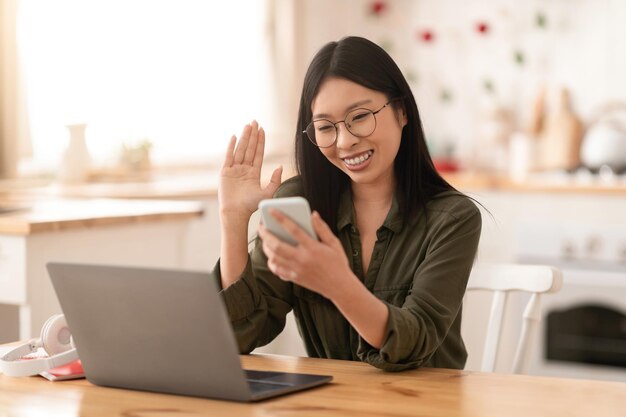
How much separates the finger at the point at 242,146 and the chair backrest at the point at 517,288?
1.72 ft

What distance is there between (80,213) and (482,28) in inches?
96.3

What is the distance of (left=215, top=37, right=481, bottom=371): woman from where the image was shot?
1.64 metres

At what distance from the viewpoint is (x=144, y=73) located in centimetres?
411

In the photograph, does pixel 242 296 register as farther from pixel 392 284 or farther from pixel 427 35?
pixel 427 35

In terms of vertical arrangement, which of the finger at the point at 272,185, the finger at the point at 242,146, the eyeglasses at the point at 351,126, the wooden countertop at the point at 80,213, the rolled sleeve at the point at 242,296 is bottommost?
the rolled sleeve at the point at 242,296

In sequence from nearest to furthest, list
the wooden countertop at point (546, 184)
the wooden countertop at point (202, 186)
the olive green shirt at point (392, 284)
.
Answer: the olive green shirt at point (392, 284) < the wooden countertop at point (202, 186) < the wooden countertop at point (546, 184)

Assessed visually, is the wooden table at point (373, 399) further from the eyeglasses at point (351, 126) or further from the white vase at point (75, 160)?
the white vase at point (75, 160)

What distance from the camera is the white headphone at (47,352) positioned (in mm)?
1434

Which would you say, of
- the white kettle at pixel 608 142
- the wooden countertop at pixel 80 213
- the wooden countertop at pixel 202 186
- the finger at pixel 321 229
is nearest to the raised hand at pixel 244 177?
the finger at pixel 321 229

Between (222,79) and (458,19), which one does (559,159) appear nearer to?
(458,19)

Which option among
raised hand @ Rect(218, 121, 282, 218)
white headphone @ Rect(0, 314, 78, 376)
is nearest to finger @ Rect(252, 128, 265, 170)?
raised hand @ Rect(218, 121, 282, 218)

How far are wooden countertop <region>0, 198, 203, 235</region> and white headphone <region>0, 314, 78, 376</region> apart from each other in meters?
1.03

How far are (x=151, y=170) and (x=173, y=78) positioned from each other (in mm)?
441

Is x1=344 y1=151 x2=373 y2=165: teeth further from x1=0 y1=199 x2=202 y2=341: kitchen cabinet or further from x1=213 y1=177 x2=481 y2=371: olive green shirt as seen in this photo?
x1=0 y1=199 x2=202 y2=341: kitchen cabinet
